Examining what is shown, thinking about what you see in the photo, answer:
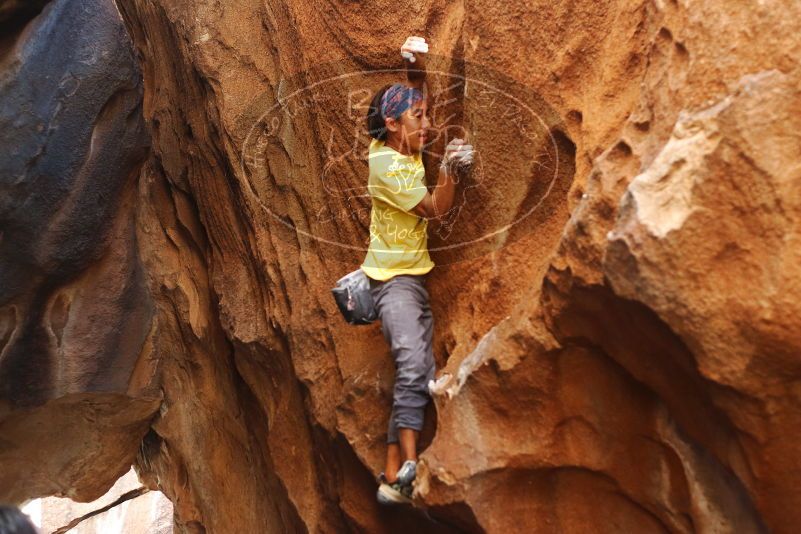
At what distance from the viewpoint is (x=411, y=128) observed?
10.5 ft

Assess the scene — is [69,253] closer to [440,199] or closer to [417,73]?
[417,73]

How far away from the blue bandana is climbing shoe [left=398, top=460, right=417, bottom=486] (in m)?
1.04

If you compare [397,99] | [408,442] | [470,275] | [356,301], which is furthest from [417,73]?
[408,442]

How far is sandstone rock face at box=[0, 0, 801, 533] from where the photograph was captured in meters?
2.23

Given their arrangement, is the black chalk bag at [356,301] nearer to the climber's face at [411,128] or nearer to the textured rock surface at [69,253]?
the climber's face at [411,128]

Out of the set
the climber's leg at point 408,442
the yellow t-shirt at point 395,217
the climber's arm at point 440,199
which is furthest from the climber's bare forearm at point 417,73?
the climber's leg at point 408,442

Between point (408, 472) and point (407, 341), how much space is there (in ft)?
1.26

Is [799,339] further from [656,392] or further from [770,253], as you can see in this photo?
[656,392]

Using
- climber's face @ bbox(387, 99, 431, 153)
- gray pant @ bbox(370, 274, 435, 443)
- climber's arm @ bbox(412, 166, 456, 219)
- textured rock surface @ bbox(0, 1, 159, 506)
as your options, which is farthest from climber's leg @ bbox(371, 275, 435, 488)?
textured rock surface @ bbox(0, 1, 159, 506)

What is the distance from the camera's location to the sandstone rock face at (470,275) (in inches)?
87.7

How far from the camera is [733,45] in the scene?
2328 mm

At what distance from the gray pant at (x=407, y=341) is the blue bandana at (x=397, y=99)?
1.63ft

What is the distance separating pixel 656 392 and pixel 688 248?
0.52 metres

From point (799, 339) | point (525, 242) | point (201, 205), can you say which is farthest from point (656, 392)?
point (201, 205)
